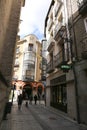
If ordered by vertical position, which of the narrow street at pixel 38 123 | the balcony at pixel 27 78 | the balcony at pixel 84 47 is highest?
the balcony at pixel 27 78

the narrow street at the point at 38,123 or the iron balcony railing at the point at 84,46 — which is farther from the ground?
the iron balcony railing at the point at 84,46

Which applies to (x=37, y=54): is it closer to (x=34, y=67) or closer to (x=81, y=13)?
(x=34, y=67)

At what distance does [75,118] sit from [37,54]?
30762 mm

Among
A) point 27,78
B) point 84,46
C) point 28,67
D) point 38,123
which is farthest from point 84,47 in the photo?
point 28,67

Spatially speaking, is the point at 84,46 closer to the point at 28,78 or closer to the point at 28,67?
the point at 28,78

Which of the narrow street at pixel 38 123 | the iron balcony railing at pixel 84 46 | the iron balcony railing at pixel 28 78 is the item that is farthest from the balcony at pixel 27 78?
the iron balcony railing at pixel 84 46

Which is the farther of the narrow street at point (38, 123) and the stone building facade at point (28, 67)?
the stone building facade at point (28, 67)

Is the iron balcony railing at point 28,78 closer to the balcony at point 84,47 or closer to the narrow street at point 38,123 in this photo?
the narrow street at point 38,123

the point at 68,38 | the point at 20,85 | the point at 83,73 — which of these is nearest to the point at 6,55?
the point at 68,38

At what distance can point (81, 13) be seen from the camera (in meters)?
9.45

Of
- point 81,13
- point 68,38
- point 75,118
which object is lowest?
point 75,118

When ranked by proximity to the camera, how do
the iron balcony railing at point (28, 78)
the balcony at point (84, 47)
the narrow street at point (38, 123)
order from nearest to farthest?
the narrow street at point (38, 123) → the balcony at point (84, 47) → the iron balcony railing at point (28, 78)

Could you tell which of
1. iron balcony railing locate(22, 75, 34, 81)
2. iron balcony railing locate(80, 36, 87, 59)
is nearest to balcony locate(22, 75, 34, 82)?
iron balcony railing locate(22, 75, 34, 81)

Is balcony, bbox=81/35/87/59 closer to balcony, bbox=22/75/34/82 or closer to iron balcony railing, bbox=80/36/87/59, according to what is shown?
iron balcony railing, bbox=80/36/87/59
